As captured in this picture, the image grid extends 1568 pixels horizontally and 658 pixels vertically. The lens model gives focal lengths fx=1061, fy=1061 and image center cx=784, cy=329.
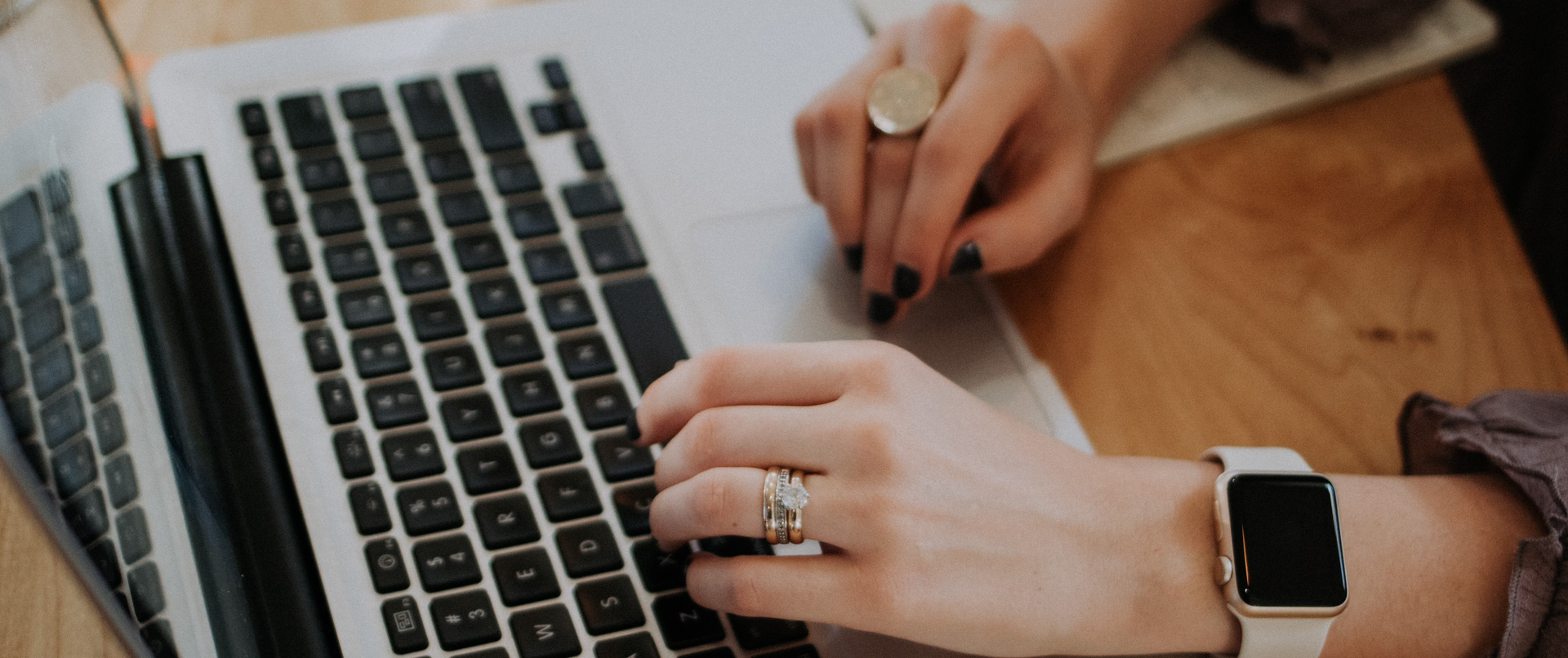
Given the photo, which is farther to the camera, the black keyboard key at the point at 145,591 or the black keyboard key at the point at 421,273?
the black keyboard key at the point at 421,273

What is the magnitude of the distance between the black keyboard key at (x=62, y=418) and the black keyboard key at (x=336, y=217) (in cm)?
13

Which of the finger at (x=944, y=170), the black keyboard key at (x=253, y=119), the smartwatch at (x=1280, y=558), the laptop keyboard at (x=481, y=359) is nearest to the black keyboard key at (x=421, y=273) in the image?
the laptop keyboard at (x=481, y=359)

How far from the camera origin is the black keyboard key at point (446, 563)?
1.30ft

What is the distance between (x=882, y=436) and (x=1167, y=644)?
15 centimetres

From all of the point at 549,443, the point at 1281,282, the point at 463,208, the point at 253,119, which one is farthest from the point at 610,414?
the point at 1281,282

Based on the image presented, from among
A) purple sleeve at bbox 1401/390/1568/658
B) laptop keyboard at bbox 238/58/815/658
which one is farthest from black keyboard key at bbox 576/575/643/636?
purple sleeve at bbox 1401/390/1568/658

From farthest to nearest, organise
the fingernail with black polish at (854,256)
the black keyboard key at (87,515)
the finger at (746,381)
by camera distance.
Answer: the fingernail with black polish at (854,256)
the finger at (746,381)
the black keyboard key at (87,515)

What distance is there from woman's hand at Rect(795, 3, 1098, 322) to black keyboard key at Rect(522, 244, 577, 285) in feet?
0.42

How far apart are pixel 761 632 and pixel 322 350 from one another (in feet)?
0.72

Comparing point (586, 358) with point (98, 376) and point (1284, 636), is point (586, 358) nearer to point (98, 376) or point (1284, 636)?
point (98, 376)

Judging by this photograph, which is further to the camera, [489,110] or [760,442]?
[489,110]

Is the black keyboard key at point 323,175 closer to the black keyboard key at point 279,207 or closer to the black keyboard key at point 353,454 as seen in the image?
the black keyboard key at point 279,207

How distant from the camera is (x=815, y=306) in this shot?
0.53 m

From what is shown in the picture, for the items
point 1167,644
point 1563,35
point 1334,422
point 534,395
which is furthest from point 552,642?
point 1563,35
